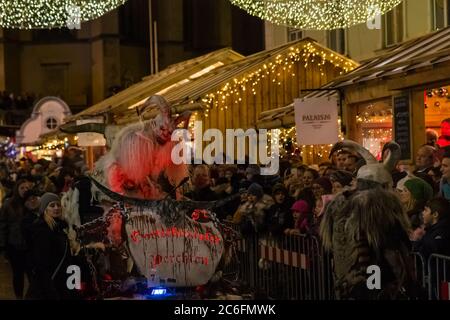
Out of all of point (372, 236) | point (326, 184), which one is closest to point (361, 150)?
point (372, 236)

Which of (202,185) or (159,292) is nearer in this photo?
(159,292)

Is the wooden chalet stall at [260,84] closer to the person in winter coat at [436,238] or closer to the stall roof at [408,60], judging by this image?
the stall roof at [408,60]

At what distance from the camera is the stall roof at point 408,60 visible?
41.0 feet

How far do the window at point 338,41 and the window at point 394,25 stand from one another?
260cm

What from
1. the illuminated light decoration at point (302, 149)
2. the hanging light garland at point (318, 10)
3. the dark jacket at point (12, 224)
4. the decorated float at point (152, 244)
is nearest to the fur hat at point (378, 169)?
the decorated float at point (152, 244)

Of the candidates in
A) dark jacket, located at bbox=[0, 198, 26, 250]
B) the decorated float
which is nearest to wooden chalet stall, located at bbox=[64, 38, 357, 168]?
dark jacket, located at bbox=[0, 198, 26, 250]

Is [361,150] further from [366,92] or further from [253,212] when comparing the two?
[366,92]

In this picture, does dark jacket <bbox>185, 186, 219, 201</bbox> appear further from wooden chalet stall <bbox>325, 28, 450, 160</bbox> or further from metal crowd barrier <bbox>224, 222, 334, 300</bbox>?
wooden chalet stall <bbox>325, 28, 450, 160</bbox>

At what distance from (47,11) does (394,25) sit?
863 cm

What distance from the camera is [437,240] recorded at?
8.32 metres

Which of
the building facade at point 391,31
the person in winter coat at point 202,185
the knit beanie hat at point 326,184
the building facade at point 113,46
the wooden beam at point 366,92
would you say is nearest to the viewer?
the knit beanie hat at point 326,184

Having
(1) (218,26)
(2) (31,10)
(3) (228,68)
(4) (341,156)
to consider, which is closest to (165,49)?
(1) (218,26)

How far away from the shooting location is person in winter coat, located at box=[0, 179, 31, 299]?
1344cm

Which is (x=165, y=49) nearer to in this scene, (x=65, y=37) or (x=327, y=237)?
(x=65, y=37)
